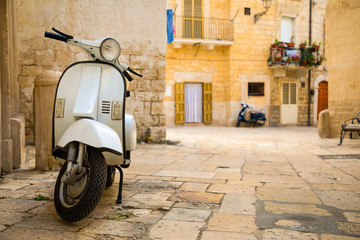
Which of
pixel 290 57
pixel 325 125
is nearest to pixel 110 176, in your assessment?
pixel 325 125

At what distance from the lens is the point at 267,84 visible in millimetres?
18172

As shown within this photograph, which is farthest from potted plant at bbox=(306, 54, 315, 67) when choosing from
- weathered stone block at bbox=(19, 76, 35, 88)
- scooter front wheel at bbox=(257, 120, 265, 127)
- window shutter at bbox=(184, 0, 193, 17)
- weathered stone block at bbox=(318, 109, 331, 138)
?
weathered stone block at bbox=(19, 76, 35, 88)

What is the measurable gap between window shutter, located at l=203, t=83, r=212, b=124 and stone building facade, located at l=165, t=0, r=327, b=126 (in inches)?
2.6

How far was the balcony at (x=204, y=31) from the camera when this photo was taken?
17078 millimetres

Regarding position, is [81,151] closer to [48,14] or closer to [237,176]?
[237,176]

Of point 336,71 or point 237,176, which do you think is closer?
point 237,176

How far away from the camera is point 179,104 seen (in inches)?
681

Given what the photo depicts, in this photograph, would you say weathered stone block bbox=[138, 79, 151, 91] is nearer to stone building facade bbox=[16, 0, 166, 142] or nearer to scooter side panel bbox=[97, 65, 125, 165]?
stone building facade bbox=[16, 0, 166, 142]

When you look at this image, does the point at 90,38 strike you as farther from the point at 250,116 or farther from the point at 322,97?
the point at 322,97

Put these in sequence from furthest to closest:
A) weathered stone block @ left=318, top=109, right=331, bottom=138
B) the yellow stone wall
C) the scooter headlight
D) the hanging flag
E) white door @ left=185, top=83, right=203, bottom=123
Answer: white door @ left=185, top=83, right=203, bottom=123 → the hanging flag → weathered stone block @ left=318, top=109, right=331, bottom=138 → the yellow stone wall → the scooter headlight

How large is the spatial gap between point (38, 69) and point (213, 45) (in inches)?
459

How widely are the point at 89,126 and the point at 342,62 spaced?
8800 mm

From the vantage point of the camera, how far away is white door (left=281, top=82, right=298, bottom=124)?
18.5m

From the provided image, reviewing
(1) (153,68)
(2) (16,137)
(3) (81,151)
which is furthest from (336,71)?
(3) (81,151)
